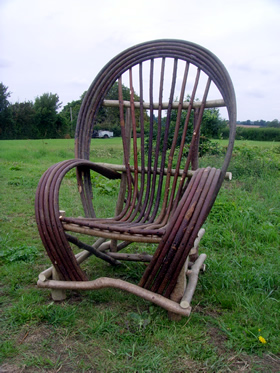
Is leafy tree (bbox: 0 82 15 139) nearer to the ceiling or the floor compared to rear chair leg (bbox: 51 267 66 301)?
nearer to the ceiling

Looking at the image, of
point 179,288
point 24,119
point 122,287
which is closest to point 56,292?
point 122,287

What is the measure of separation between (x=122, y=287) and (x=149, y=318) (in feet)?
0.57

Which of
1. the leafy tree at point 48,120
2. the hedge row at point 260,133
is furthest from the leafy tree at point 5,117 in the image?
the hedge row at point 260,133

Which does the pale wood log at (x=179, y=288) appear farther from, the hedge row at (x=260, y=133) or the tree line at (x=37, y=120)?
the tree line at (x=37, y=120)

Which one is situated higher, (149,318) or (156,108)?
(156,108)

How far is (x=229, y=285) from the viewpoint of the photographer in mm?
1773

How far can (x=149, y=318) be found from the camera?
1.46 meters

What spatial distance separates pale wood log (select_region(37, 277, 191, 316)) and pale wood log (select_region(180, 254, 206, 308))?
0.9 inches

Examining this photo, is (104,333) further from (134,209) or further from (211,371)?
(134,209)

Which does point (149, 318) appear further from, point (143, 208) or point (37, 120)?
point (37, 120)

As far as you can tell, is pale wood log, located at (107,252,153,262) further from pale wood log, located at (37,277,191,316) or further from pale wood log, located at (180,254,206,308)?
pale wood log, located at (37,277,191,316)

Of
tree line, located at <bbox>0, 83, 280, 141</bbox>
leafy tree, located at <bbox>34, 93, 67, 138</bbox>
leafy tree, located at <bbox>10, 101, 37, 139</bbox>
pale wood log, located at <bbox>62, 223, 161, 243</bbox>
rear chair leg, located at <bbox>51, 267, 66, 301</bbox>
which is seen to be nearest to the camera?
pale wood log, located at <bbox>62, 223, 161, 243</bbox>

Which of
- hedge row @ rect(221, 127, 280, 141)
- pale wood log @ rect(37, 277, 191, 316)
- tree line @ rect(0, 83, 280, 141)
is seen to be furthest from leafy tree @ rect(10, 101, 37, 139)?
pale wood log @ rect(37, 277, 191, 316)

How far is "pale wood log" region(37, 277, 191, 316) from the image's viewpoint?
4.51 feet
